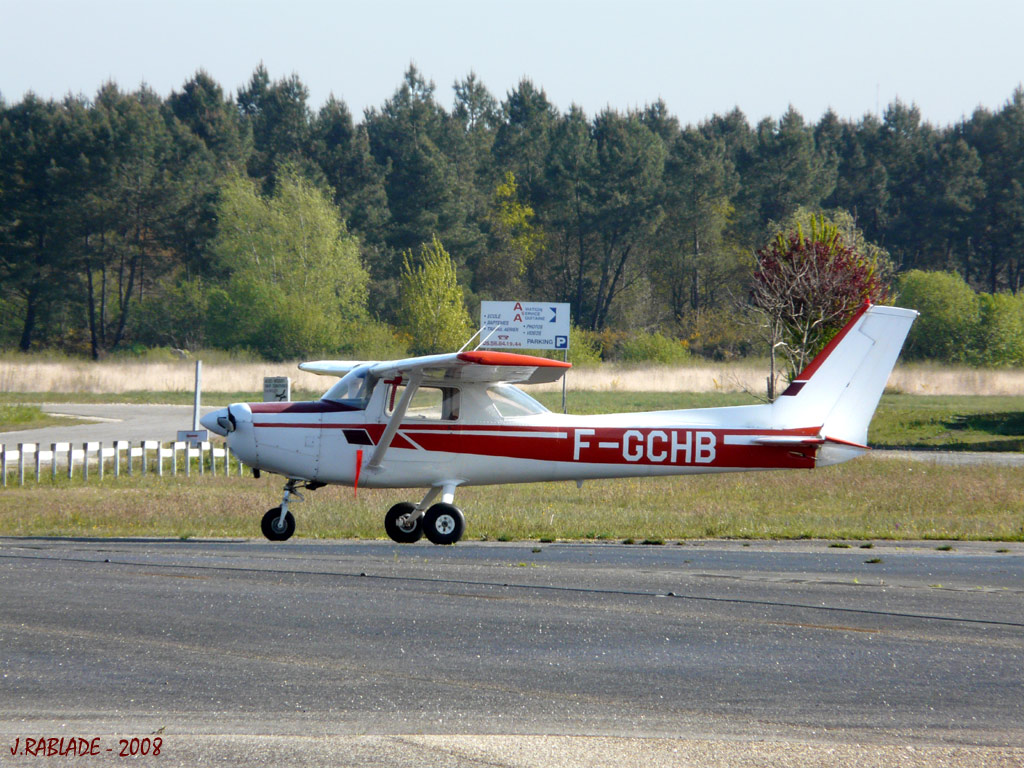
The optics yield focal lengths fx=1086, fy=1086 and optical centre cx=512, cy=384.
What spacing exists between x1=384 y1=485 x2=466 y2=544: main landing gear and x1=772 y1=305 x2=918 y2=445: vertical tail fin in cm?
437

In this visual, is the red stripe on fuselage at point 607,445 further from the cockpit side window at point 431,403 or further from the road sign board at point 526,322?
the road sign board at point 526,322

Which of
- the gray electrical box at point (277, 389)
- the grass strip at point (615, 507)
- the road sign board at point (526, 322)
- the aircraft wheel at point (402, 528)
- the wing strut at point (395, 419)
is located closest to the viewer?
the wing strut at point (395, 419)

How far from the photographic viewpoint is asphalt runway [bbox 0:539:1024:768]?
5.59 meters

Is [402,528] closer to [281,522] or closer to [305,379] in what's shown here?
[281,522]

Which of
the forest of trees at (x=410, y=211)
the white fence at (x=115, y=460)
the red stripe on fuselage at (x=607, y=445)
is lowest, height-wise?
the white fence at (x=115, y=460)

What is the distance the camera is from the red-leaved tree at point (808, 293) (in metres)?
30.6

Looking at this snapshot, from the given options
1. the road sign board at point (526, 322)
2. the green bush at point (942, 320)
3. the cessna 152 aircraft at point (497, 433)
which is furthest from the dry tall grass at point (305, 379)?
the cessna 152 aircraft at point (497, 433)

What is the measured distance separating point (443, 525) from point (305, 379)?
129ft

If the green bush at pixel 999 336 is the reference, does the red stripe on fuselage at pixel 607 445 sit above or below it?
below

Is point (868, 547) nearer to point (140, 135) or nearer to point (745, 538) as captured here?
point (745, 538)

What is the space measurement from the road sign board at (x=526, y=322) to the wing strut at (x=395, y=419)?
17.2 meters

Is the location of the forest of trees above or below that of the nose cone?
above

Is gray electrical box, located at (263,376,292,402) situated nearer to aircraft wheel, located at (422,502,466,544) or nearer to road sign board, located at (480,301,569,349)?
road sign board, located at (480,301,569,349)

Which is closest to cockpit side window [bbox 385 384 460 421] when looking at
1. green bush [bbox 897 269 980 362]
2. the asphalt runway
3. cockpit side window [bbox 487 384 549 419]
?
cockpit side window [bbox 487 384 549 419]
